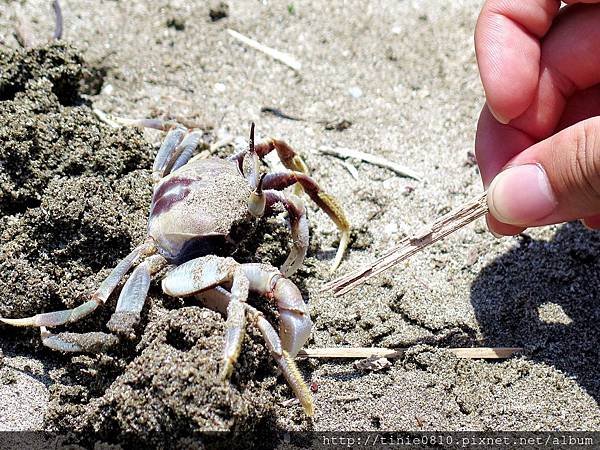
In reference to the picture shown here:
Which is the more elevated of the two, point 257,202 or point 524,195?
point 524,195

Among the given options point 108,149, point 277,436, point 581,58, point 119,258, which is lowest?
point 277,436

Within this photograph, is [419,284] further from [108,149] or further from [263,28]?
[263,28]

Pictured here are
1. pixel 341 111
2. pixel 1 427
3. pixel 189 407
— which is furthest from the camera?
pixel 341 111

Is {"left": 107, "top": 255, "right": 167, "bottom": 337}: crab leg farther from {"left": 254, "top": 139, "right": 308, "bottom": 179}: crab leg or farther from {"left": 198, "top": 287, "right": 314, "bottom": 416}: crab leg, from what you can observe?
{"left": 254, "top": 139, "right": 308, "bottom": 179}: crab leg

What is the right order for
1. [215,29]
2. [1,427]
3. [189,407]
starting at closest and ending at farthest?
1. [189,407]
2. [1,427]
3. [215,29]

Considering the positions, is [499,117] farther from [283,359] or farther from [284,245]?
[283,359]

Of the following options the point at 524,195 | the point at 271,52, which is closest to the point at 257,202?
the point at 524,195

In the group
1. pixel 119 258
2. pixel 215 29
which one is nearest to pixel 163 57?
pixel 215 29
